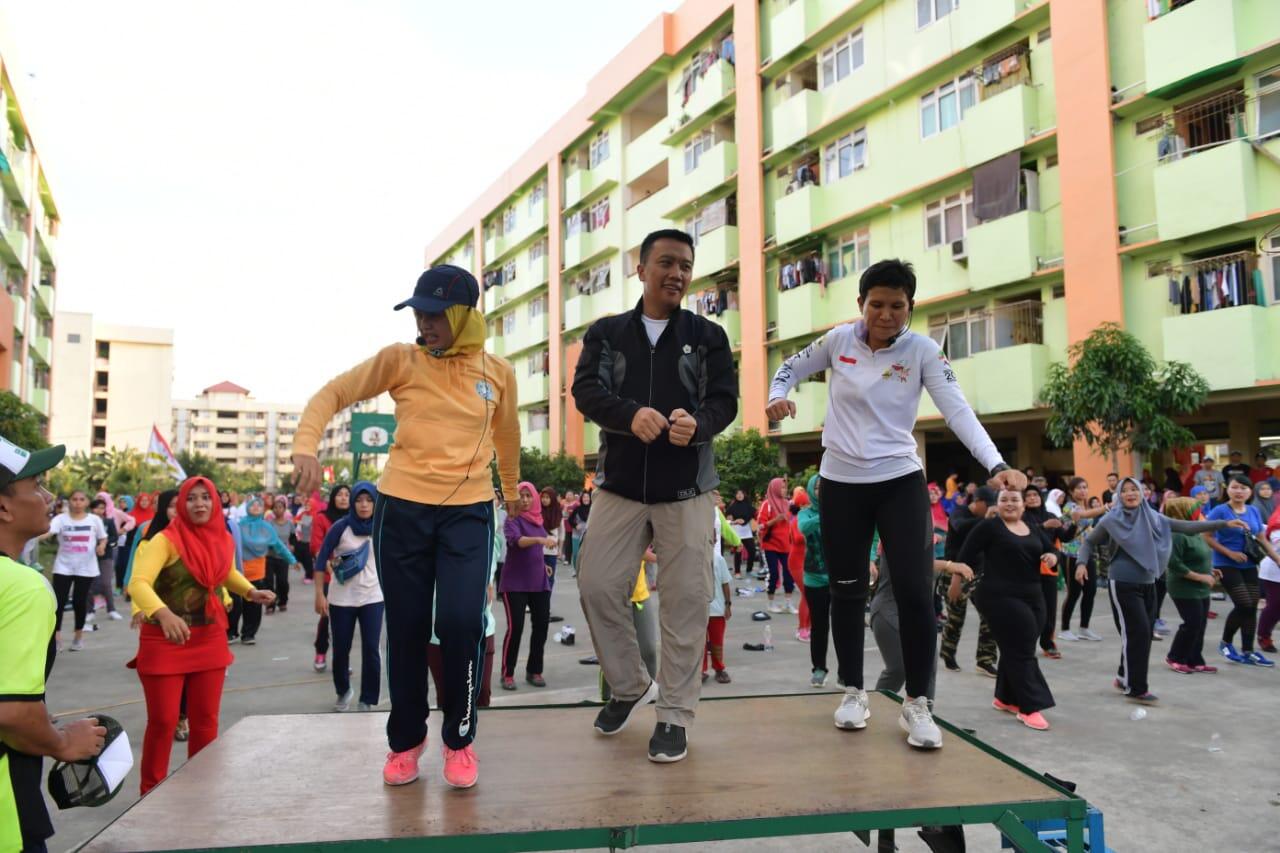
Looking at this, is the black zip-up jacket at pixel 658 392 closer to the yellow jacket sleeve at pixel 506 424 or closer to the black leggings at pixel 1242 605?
the yellow jacket sleeve at pixel 506 424

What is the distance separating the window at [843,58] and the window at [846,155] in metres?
1.68

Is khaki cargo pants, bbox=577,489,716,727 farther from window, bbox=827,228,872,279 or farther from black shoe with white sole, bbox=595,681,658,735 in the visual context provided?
window, bbox=827,228,872,279

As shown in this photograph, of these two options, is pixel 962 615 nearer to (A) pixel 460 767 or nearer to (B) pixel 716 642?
(B) pixel 716 642

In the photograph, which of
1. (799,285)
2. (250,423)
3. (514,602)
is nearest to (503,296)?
(799,285)

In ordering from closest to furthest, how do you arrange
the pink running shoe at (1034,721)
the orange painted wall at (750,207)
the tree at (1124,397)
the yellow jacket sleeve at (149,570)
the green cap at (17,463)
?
the green cap at (17,463) → the yellow jacket sleeve at (149,570) → the pink running shoe at (1034,721) → the tree at (1124,397) → the orange painted wall at (750,207)

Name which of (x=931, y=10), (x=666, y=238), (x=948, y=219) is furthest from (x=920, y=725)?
(x=931, y=10)

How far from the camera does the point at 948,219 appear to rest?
22641 millimetres

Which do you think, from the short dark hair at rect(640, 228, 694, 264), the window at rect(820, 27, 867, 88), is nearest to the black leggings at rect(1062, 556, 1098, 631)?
the short dark hair at rect(640, 228, 694, 264)

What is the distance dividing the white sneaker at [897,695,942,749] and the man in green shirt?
2877mm

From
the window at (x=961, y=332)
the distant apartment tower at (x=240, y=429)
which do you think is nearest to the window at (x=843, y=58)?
the window at (x=961, y=332)

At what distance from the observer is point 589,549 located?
143 inches

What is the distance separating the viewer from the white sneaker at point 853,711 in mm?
3828

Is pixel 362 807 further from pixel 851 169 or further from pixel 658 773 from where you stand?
pixel 851 169

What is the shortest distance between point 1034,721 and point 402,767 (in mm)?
5366
